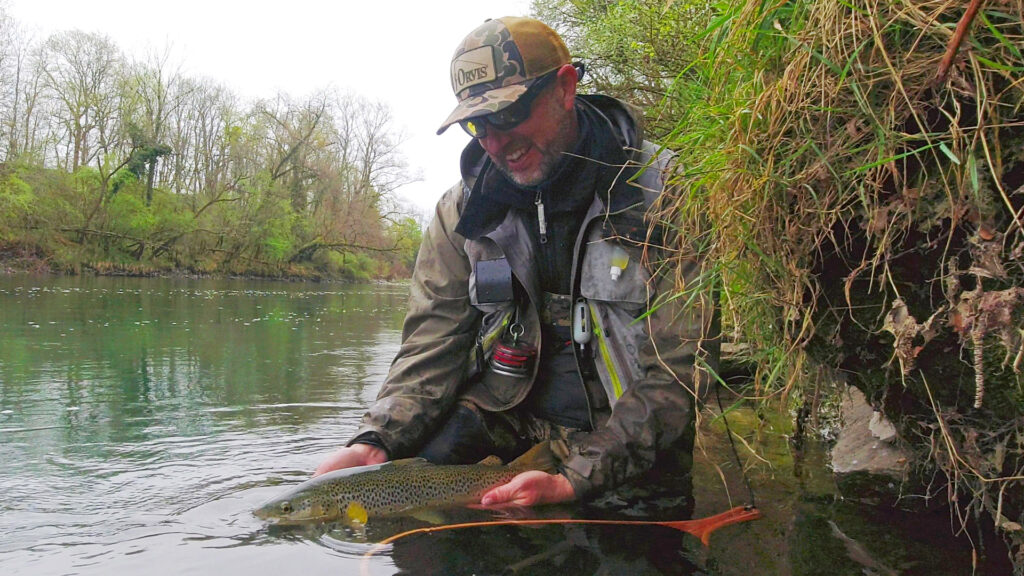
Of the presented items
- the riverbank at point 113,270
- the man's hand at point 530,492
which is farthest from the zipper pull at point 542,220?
the riverbank at point 113,270

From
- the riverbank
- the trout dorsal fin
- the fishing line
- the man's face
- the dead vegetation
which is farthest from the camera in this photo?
the riverbank

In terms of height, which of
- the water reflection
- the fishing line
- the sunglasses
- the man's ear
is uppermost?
the man's ear

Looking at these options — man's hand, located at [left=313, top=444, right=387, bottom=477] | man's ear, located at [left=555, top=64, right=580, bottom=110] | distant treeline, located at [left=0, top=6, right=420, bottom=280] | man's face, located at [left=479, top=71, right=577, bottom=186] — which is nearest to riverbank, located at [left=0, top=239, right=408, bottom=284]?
distant treeline, located at [left=0, top=6, right=420, bottom=280]

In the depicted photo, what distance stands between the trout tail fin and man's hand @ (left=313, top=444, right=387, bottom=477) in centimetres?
68

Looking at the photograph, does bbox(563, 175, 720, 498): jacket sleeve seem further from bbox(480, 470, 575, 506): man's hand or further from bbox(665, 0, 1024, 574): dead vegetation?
bbox(665, 0, 1024, 574): dead vegetation

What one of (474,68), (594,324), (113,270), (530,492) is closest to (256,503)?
(530,492)

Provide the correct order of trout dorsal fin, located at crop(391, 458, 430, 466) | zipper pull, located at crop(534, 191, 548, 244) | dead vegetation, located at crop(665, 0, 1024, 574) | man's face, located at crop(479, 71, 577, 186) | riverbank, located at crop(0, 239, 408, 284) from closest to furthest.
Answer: dead vegetation, located at crop(665, 0, 1024, 574), trout dorsal fin, located at crop(391, 458, 430, 466), man's face, located at crop(479, 71, 577, 186), zipper pull, located at crop(534, 191, 548, 244), riverbank, located at crop(0, 239, 408, 284)

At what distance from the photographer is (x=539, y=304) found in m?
3.64

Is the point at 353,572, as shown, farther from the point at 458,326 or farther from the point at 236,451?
the point at 236,451

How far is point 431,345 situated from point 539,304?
25.2 inches

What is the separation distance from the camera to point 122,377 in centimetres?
728

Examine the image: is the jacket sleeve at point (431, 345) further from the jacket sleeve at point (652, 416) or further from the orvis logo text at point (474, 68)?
the jacket sleeve at point (652, 416)

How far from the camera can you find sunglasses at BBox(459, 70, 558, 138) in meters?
3.32

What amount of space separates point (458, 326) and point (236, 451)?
5.82ft
